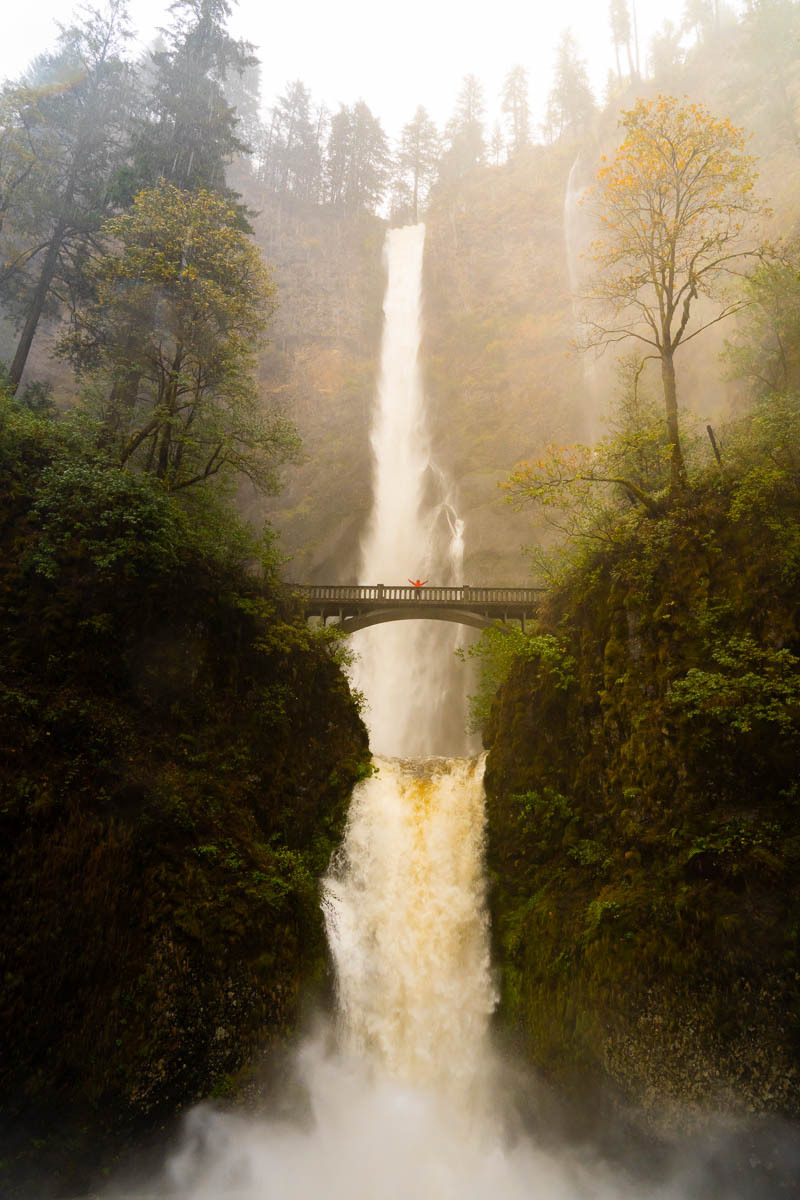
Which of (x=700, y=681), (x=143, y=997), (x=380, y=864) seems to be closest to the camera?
(x=143, y=997)

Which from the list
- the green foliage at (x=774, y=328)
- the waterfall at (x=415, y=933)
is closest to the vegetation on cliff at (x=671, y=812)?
the waterfall at (x=415, y=933)

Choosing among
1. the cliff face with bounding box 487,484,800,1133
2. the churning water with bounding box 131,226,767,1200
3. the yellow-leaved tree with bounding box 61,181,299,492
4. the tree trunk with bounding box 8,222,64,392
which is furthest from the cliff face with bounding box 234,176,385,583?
the cliff face with bounding box 487,484,800,1133

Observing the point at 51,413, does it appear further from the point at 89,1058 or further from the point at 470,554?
the point at 470,554

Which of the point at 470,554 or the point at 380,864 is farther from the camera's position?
the point at 470,554

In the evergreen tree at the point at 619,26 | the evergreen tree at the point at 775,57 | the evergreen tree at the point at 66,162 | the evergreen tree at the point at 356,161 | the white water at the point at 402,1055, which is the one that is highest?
the evergreen tree at the point at 619,26

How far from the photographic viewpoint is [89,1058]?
6.72 meters

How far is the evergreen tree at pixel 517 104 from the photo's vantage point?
54.5 metres

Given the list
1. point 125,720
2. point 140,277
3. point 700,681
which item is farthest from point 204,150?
point 700,681

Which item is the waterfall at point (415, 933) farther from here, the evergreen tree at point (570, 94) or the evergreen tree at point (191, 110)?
the evergreen tree at point (570, 94)

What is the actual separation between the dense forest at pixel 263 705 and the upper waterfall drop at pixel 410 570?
1016 cm

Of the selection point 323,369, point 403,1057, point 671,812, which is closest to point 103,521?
point 671,812

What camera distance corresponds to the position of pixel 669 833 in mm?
8602

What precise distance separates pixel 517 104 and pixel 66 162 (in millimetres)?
53842

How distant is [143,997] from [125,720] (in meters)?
3.87
